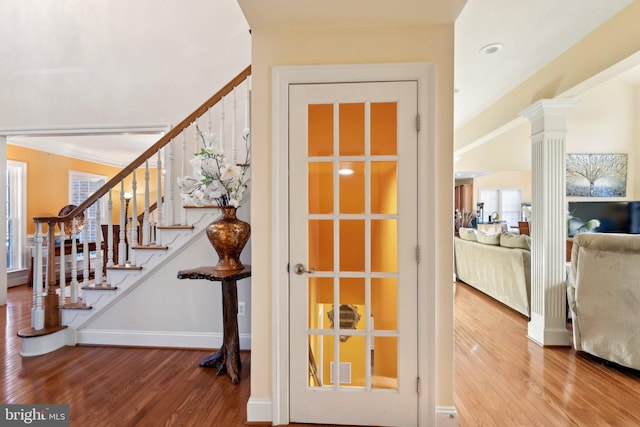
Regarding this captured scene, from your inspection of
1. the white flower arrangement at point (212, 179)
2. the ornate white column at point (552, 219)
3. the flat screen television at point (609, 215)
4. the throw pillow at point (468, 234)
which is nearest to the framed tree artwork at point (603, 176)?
the flat screen television at point (609, 215)

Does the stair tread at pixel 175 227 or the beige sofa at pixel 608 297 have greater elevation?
the stair tread at pixel 175 227

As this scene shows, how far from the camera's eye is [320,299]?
1902 mm

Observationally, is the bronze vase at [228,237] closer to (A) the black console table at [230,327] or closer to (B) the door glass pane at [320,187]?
(A) the black console table at [230,327]

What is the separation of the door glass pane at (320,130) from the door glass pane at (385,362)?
3.82 feet

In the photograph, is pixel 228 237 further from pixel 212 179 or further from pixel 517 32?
pixel 517 32

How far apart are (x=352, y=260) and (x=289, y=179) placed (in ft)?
2.00

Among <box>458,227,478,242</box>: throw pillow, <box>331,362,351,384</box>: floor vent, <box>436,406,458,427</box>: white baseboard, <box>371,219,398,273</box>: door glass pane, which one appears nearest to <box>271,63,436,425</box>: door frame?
<box>436,406,458,427</box>: white baseboard

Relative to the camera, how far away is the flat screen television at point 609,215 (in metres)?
5.29

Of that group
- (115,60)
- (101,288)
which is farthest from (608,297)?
(115,60)

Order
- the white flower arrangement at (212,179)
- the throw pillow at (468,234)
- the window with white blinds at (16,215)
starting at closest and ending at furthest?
the white flower arrangement at (212,179), the throw pillow at (468,234), the window with white blinds at (16,215)

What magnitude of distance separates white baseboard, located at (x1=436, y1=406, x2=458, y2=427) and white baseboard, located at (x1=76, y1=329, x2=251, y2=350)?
5.60 ft

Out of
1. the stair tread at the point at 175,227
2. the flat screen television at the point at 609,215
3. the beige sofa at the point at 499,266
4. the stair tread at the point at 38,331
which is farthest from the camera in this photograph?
the flat screen television at the point at 609,215

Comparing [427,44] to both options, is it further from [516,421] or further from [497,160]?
[497,160]

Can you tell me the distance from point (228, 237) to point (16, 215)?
522 cm
